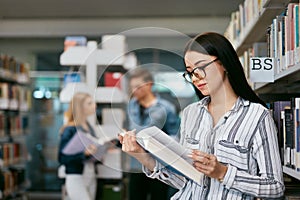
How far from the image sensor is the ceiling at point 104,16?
554cm

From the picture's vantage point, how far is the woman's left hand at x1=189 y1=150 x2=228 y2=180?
130 cm

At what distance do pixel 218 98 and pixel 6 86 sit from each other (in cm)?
401

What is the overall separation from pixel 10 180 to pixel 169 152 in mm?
4149

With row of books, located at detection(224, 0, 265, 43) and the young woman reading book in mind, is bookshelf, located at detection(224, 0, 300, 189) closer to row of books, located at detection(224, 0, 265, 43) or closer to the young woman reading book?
row of books, located at detection(224, 0, 265, 43)

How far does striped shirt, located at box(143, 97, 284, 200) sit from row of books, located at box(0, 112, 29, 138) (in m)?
3.88

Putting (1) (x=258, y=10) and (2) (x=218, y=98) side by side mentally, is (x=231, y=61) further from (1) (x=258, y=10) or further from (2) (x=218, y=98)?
(1) (x=258, y=10)

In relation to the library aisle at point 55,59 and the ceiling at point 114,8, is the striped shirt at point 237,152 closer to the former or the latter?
the library aisle at point 55,59

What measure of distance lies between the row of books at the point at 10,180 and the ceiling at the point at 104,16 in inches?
69.3

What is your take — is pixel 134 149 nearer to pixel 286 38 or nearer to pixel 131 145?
pixel 131 145

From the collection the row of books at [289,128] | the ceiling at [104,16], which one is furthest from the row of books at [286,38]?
the ceiling at [104,16]

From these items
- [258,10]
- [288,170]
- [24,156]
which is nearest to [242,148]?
[288,170]

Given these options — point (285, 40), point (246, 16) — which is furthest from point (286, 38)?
point (246, 16)

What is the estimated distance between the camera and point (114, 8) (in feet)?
18.8

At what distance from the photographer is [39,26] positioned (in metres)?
6.17
